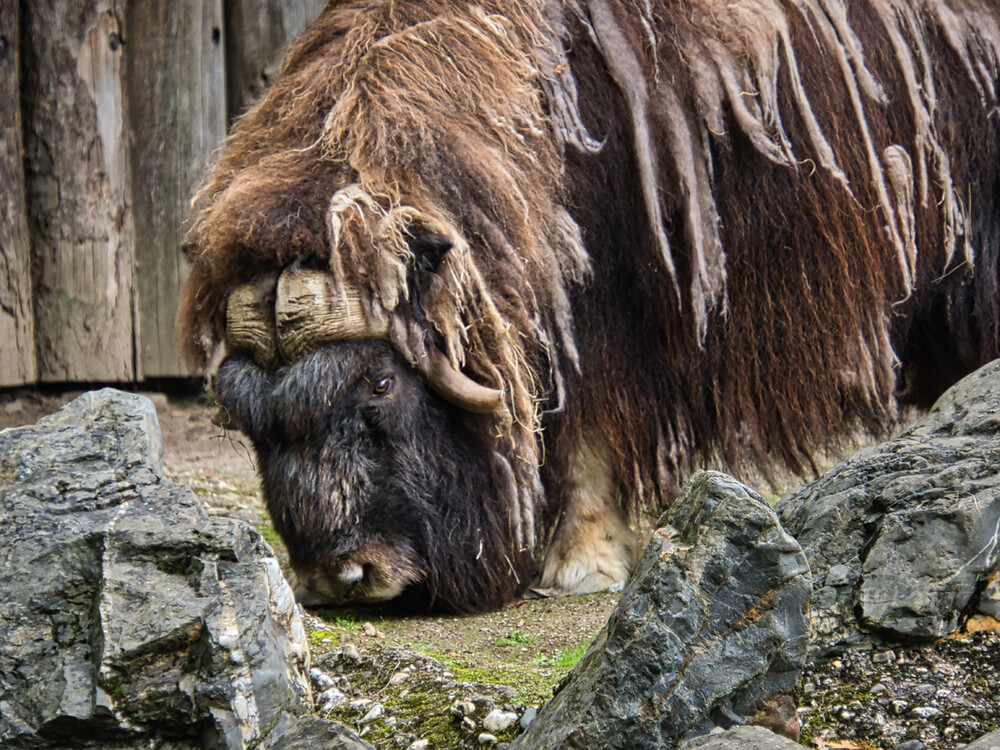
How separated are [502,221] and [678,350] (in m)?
0.57

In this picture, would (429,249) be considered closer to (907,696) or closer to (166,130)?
(907,696)

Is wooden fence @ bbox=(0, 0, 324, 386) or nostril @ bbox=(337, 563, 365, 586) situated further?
wooden fence @ bbox=(0, 0, 324, 386)

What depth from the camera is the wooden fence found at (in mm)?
3639

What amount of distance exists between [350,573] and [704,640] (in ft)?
4.19

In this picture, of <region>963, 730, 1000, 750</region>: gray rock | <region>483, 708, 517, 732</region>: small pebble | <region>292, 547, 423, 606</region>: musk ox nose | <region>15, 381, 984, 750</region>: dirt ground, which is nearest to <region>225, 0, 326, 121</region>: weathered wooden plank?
<region>15, 381, 984, 750</region>: dirt ground

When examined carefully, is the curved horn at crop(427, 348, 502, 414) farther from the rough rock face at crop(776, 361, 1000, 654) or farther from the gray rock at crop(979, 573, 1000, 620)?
the gray rock at crop(979, 573, 1000, 620)

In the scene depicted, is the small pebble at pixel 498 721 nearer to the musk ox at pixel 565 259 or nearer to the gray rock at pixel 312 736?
the gray rock at pixel 312 736

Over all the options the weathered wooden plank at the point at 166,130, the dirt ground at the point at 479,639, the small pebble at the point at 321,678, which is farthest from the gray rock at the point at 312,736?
the weathered wooden plank at the point at 166,130

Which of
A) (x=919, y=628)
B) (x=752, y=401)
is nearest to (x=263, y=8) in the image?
(x=752, y=401)

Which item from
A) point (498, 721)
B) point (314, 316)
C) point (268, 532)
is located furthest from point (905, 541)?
point (268, 532)

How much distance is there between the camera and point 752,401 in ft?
9.16

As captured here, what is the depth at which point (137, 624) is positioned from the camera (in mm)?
1298

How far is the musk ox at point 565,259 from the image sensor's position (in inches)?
90.7

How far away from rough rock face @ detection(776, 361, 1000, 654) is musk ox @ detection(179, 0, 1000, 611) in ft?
3.32
